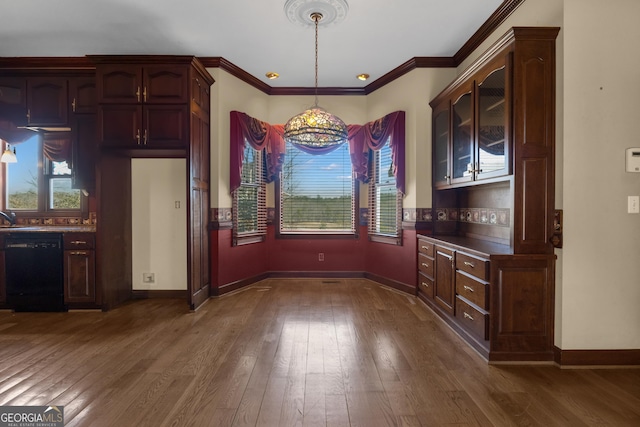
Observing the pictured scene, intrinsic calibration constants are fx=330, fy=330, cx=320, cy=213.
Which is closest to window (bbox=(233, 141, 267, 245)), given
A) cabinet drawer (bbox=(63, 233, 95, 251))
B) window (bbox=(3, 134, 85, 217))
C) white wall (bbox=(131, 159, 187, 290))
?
white wall (bbox=(131, 159, 187, 290))

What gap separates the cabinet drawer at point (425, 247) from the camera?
3816mm

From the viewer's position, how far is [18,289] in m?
3.76

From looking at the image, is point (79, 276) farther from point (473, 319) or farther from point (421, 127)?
point (421, 127)

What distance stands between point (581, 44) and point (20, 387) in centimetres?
457

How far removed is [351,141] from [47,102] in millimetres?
3970

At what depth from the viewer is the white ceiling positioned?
3117 millimetres

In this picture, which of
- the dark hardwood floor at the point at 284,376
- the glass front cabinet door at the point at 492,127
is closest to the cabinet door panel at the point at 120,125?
the dark hardwood floor at the point at 284,376

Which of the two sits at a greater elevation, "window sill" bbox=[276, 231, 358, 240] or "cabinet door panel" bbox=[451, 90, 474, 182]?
"cabinet door panel" bbox=[451, 90, 474, 182]

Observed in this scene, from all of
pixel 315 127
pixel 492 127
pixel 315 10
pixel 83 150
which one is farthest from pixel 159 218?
pixel 492 127

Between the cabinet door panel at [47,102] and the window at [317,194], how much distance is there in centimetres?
292

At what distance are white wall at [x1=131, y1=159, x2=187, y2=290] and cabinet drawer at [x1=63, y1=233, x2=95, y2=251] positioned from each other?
551mm

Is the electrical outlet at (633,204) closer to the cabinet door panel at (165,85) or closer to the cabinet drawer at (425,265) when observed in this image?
the cabinet drawer at (425,265)

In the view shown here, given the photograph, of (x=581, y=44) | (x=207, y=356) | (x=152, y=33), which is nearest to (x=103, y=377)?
(x=207, y=356)

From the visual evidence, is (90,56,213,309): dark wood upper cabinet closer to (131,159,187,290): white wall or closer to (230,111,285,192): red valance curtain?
(131,159,187,290): white wall
